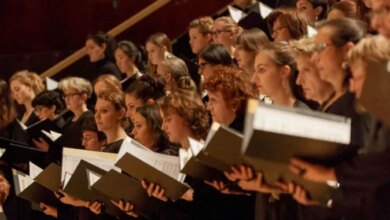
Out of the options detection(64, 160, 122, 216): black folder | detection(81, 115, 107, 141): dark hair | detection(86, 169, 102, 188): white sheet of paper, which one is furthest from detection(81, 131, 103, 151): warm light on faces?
detection(86, 169, 102, 188): white sheet of paper

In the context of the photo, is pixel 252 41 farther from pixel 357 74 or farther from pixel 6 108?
pixel 6 108

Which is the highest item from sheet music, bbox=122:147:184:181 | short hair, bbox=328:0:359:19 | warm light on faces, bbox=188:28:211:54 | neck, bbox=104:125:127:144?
sheet music, bbox=122:147:184:181

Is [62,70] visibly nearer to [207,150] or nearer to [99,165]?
[99,165]

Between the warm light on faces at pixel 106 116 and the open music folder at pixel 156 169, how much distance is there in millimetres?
859

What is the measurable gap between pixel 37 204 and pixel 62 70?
3251mm

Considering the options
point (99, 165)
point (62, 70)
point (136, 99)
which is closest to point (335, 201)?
point (99, 165)

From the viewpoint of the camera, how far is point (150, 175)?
125 inches

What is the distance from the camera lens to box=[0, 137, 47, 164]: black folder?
14.9 ft

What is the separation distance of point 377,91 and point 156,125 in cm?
159

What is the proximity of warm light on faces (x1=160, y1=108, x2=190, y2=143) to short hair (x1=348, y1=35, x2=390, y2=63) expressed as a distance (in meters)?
0.99

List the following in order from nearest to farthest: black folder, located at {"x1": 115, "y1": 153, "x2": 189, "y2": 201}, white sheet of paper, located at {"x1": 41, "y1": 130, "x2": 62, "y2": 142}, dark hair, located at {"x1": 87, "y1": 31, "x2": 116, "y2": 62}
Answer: black folder, located at {"x1": 115, "y1": 153, "x2": 189, "y2": 201} → white sheet of paper, located at {"x1": 41, "y1": 130, "x2": 62, "y2": 142} → dark hair, located at {"x1": 87, "y1": 31, "x2": 116, "y2": 62}

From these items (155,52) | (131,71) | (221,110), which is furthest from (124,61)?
(221,110)

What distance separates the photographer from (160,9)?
812 centimetres

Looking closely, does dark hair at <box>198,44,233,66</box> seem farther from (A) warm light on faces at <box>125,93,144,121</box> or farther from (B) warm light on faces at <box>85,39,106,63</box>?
(B) warm light on faces at <box>85,39,106,63</box>
